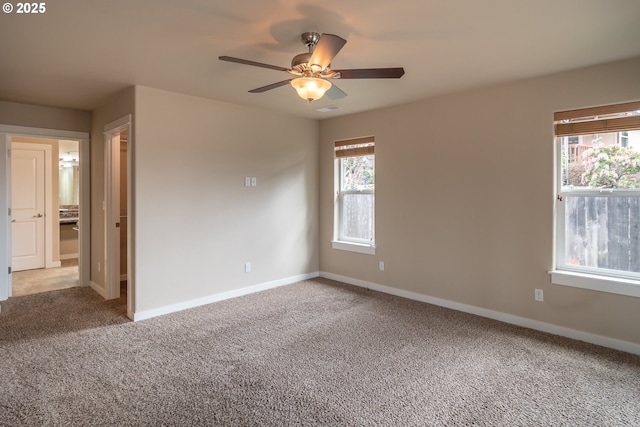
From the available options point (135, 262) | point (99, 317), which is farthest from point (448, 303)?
point (99, 317)

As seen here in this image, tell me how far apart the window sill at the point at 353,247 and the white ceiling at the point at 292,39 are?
7.15 ft

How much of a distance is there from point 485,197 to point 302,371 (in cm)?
257

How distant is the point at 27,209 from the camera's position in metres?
5.97

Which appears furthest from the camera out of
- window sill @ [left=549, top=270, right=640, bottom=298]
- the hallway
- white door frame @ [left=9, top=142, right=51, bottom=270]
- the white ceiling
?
white door frame @ [left=9, top=142, right=51, bottom=270]

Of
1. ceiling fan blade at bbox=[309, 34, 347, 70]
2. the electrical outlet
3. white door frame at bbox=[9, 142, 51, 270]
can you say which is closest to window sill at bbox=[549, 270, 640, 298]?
the electrical outlet

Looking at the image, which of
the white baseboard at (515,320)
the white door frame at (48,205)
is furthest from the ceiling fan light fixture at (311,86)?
the white door frame at (48,205)

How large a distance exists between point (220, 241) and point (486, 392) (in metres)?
3.20

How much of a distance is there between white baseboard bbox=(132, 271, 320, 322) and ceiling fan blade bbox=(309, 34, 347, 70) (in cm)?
305

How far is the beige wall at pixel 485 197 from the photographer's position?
10.4 ft

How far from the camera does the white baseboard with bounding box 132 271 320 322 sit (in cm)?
379

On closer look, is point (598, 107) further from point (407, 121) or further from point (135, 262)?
point (135, 262)

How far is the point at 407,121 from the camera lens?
4.42 meters

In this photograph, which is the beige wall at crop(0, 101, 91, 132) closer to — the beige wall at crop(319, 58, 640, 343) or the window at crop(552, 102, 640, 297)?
the beige wall at crop(319, 58, 640, 343)

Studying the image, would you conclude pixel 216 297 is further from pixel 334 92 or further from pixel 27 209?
pixel 27 209
